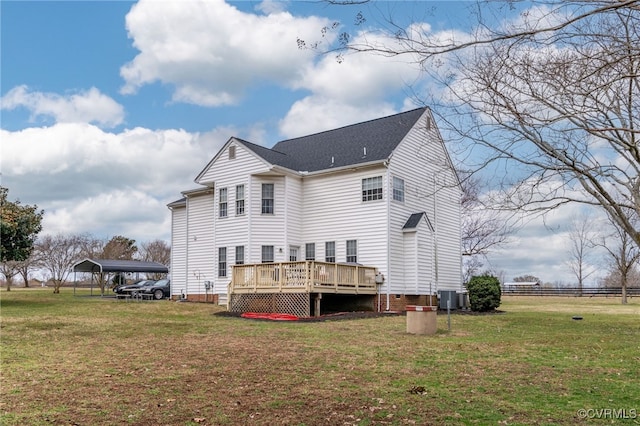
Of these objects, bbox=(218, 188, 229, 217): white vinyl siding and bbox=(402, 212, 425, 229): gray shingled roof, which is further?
bbox=(218, 188, 229, 217): white vinyl siding

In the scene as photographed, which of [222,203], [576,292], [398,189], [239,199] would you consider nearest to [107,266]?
[222,203]

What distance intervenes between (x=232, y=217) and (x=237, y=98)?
9737 mm

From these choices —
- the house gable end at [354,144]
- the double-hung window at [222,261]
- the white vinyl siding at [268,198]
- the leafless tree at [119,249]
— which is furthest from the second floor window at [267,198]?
the leafless tree at [119,249]

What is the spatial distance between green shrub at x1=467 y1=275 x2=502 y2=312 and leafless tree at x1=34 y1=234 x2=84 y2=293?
4435 cm

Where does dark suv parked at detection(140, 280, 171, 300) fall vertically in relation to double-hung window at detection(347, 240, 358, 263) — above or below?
below

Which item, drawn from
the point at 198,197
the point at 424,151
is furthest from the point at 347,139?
the point at 198,197

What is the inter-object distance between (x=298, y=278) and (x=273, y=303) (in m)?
1.46

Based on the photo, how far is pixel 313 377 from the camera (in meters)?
7.72

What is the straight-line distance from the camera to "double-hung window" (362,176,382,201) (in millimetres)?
22047

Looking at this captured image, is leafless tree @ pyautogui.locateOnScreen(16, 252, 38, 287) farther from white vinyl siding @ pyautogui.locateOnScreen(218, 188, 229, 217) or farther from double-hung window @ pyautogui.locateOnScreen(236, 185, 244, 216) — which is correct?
double-hung window @ pyautogui.locateOnScreen(236, 185, 244, 216)

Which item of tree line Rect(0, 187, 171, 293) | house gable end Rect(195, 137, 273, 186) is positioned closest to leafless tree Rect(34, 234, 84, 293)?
tree line Rect(0, 187, 171, 293)

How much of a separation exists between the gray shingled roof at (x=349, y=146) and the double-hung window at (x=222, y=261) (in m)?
4.91

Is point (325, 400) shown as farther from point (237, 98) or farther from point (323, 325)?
point (237, 98)

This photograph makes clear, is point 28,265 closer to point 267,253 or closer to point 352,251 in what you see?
point 267,253
